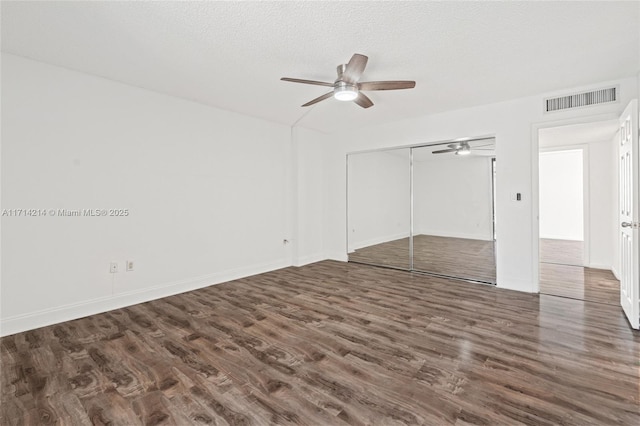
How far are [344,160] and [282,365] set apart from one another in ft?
14.7

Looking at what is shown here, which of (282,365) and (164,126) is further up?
(164,126)

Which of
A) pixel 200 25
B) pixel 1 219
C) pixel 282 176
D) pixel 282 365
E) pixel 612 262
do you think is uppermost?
pixel 200 25

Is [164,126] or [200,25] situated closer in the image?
[200,25]

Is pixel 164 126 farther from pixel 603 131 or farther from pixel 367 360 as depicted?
pixel 603 131

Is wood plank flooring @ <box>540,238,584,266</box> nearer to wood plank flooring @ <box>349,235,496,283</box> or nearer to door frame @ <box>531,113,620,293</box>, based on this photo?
wood plank flooring @ <box>349,235,496,283</box>

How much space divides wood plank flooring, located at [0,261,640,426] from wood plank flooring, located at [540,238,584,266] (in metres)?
2.64

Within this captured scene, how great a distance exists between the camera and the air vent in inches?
138

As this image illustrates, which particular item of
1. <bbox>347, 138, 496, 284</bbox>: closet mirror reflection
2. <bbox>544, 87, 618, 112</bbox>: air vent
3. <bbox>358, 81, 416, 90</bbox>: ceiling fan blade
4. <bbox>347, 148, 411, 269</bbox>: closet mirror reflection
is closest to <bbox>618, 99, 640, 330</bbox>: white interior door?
<bbox>544, 87, 618, 112</bbox>: air vent

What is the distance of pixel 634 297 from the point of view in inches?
113

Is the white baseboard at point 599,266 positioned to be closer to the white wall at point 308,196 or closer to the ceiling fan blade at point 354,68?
the white wall at point 308,196

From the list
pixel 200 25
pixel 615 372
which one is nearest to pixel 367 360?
pixel 615 372

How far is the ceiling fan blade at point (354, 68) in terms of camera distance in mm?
2517

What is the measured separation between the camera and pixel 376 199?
21.2 ft

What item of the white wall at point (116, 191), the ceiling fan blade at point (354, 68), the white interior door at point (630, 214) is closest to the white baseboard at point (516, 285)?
the white interior door at point (630, 214)
